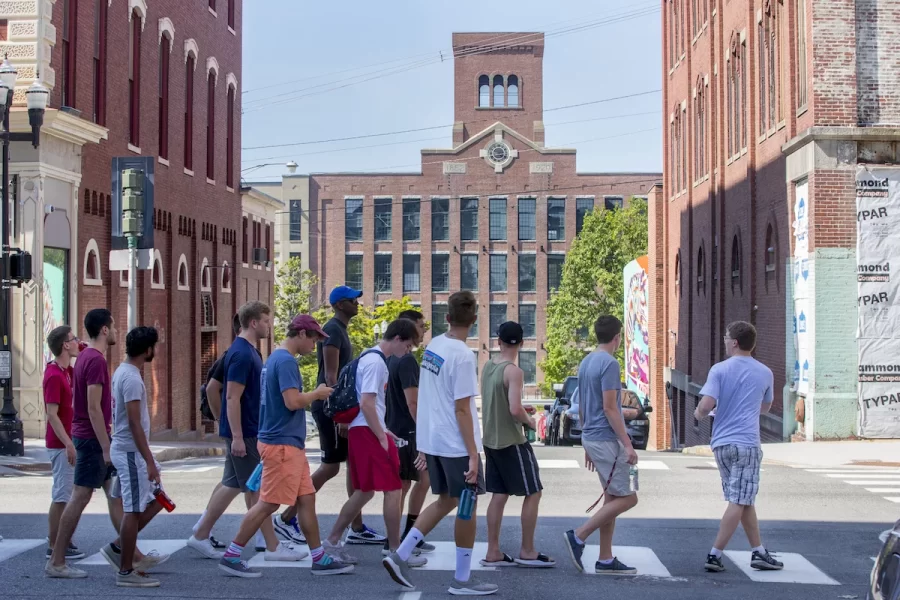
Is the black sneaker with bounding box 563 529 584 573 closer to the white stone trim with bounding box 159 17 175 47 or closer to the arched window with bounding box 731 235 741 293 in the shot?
the arched window with bounding box 731 235 741 293

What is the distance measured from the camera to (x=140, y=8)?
28.2 m

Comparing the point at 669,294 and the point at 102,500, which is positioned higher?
the point at 669,294

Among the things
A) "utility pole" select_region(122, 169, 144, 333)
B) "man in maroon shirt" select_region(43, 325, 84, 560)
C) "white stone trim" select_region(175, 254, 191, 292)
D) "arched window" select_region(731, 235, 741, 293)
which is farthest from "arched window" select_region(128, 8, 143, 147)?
"man in maroon shirt" select_region(43, 325, 84, 560)

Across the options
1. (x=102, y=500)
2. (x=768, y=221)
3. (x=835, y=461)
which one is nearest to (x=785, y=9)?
(x=768, y=221)

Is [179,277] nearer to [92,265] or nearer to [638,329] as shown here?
[92,265]

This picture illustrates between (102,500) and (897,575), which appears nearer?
(897,575)

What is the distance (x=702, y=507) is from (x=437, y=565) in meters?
4.87

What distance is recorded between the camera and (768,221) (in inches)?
1046

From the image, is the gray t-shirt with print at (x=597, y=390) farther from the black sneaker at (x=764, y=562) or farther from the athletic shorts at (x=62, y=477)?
the athletic shorts at (x=62, y=477)

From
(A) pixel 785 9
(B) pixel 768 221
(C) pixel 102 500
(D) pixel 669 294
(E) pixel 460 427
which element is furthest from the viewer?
(D) pixel 669 294

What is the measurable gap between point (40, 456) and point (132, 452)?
1234cm

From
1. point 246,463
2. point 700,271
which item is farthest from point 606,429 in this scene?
point 700,271

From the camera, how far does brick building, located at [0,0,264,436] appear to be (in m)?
22.4

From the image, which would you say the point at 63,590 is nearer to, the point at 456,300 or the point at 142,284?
the point at 456,300
